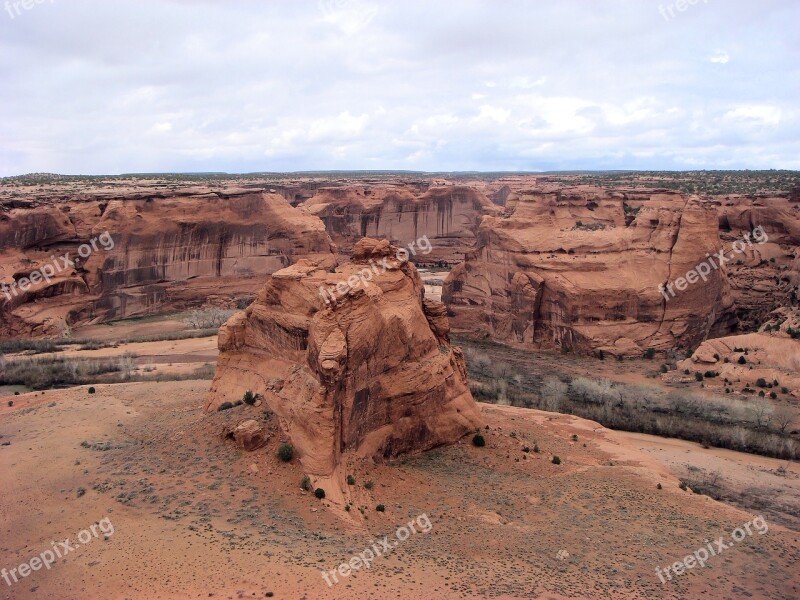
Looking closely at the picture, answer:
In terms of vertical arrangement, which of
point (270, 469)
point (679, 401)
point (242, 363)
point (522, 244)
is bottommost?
Result: point (679, 401)

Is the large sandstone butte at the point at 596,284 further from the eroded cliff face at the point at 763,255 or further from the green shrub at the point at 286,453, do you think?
the green shrub at the point at 286,453

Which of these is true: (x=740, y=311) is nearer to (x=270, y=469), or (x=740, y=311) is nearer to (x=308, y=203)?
(x=270, y=469)

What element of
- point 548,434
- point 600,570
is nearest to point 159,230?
point 548,434

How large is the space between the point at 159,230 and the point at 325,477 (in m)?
44.3

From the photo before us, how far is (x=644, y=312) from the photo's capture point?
46.4 meters

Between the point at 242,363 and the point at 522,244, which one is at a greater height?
the point at 522,244

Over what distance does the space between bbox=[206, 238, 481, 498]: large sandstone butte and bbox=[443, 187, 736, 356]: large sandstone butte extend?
21499mm

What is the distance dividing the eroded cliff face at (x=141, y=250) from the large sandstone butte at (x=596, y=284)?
1956 cm

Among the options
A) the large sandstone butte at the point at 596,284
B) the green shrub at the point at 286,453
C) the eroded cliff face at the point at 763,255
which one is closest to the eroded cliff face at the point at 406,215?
the eroded cliff face at the point at 763,255

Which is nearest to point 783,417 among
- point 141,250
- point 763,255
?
point 763,255

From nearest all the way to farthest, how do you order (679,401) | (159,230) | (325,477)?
(325,477)
(679,401)
(159,230)

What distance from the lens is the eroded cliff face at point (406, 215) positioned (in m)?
91.7

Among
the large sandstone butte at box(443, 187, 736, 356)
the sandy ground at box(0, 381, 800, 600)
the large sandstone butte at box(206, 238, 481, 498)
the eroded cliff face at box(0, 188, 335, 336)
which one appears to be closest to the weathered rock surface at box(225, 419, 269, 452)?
the sandy ground at box(0, 381, 800, 600)

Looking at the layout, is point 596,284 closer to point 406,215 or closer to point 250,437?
point 250,437
